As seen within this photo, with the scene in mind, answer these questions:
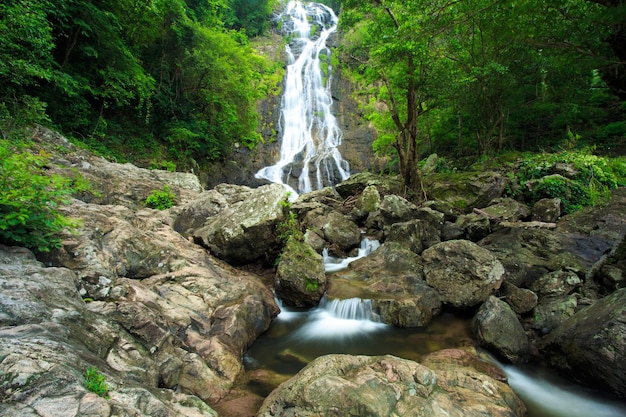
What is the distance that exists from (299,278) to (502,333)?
3.70 m

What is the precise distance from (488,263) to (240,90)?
1471 cm

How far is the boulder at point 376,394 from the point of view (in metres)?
2.84

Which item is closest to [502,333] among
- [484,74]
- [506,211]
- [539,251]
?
[539,251]

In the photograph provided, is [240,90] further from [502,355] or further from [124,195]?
[502,355]

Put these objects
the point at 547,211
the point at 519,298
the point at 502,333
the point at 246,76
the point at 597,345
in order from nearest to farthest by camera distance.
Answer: the point at 597,345
the point at 502,333
the point at 519,298
the point at 547,211
the point at 246,76

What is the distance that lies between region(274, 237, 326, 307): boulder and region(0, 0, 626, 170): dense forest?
4.87m

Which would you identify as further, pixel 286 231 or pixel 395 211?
pixel 395 211

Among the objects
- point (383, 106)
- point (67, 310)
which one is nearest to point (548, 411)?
point (67, 310)

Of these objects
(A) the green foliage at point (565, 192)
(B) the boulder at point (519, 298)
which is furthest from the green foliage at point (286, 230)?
(A) the green foliage at point (565, 192)

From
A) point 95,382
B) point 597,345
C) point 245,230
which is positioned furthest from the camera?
point 245,230

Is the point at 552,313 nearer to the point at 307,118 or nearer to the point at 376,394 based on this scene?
the point at 376,394

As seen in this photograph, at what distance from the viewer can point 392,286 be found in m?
6.85

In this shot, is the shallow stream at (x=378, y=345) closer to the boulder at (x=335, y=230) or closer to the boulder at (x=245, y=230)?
the boulder at (x=245, y=230)

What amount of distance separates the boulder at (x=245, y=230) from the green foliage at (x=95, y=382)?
4.40m
